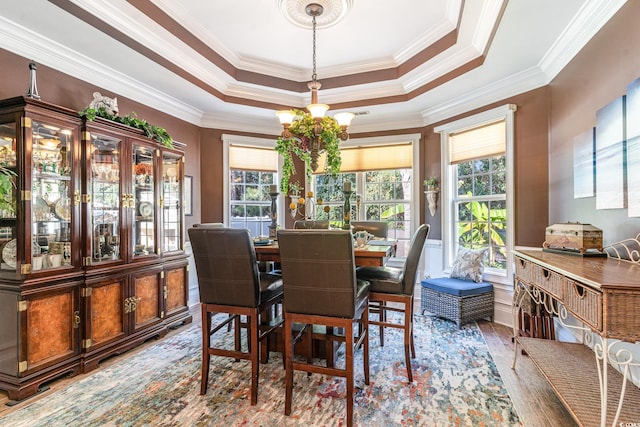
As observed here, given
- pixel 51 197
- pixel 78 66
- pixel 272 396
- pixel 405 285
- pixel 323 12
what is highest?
pixel 323 12

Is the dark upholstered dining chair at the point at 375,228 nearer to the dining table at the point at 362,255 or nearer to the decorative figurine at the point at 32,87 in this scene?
the dining table at the point at 362,255

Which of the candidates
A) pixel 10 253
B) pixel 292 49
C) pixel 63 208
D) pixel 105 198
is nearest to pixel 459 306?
pixel 292 49

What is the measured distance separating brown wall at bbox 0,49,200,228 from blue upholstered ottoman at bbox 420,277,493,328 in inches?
131

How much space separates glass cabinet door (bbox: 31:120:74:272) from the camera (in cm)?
229

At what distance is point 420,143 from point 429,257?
5.46ft

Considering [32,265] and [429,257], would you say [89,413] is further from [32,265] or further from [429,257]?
[429,257]

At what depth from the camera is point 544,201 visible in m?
3.19

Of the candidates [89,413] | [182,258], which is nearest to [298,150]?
[182,258]

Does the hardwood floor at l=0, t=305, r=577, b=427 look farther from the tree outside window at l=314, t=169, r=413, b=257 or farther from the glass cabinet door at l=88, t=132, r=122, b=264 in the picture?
the tree outside window at l=314, t=169, r=413, b=257

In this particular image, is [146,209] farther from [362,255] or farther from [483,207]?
[483,207]

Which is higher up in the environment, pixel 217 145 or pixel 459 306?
pixel 217 145

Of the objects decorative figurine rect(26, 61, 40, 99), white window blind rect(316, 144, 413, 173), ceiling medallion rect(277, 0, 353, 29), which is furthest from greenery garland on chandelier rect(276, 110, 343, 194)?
white window blind rect(316, 144, 413, 173)

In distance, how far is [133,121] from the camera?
3.03 meters

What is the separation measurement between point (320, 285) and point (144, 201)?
7.60 ft
